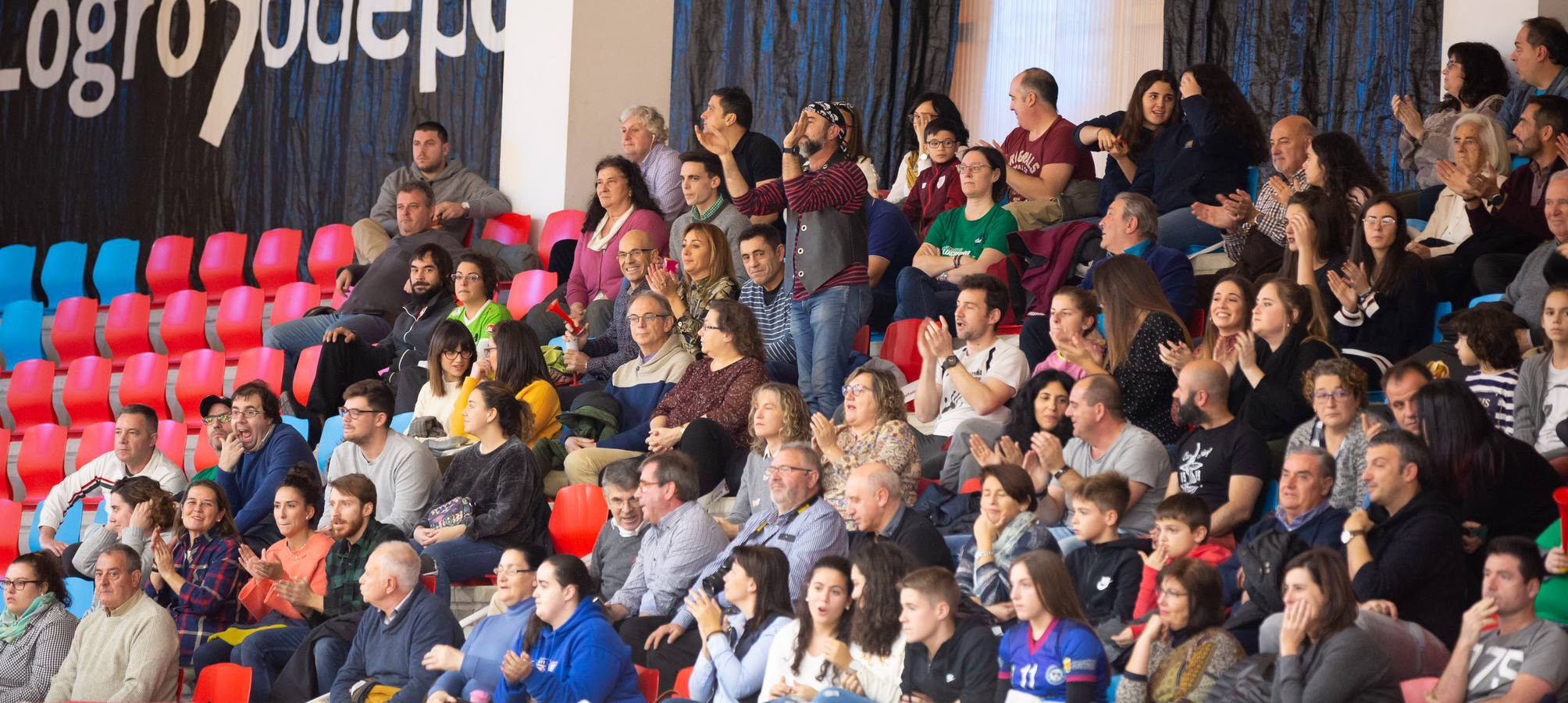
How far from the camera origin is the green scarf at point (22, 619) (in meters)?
6.04

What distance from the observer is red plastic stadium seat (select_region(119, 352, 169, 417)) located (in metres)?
8.84

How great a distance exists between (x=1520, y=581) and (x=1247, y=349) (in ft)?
4.85

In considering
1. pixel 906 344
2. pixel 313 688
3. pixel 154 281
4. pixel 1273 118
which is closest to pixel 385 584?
pixel 313 688

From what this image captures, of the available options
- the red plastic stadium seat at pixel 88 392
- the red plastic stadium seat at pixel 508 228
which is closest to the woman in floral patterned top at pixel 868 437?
the red plastic stadium seat at pixel 508 228

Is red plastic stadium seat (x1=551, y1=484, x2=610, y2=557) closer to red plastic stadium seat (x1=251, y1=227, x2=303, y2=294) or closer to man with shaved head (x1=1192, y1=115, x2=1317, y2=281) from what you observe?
man with shaved head (x1=1192, y1=115, x2=1317, y2=281)

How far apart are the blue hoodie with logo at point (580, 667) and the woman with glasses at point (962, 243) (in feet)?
7.11

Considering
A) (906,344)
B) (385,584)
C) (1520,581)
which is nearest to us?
(1520,581)

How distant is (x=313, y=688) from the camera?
548 centimetres

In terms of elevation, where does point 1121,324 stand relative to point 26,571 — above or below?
above

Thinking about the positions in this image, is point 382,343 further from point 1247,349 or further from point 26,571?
point 1247,349

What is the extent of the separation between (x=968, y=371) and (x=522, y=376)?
158cm

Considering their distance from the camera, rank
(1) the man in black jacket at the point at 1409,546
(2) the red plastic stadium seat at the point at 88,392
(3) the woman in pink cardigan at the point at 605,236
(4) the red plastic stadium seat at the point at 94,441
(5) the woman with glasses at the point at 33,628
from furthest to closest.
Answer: (2) the red plastic stadium seat at the point at 88,392
(4) the red plastic stadium seat at the point at 94,441
(3) the woman in pink cardigan at the point at 605,236
(5) the woman with glasses at the point at 33,628
(1) the man in black jacket at the point at 1409,546

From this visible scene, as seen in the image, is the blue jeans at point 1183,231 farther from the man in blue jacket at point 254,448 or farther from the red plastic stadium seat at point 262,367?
the red plastic stadium seat at point 262,367

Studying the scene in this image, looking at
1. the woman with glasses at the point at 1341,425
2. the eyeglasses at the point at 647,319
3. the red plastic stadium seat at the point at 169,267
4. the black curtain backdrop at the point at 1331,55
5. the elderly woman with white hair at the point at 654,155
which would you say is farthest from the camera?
the red plastic stadium seat at the point at 169,267
